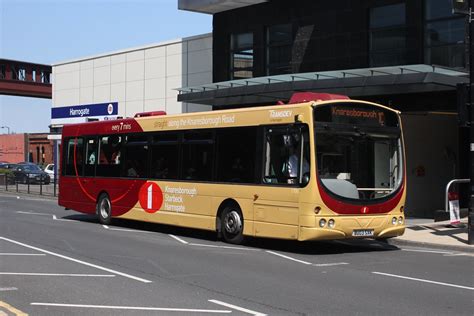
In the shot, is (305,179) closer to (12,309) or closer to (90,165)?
(12,309)

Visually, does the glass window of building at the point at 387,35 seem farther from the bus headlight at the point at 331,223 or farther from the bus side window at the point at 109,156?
the bus headlight at the point at 331,223

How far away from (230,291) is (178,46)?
2309cm

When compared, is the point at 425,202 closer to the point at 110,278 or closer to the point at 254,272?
the point at 254,272

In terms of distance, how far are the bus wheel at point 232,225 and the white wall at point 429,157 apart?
9.70 m

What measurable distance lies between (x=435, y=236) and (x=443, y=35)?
7309 mm

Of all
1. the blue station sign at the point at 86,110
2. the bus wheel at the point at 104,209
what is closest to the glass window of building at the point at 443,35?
the bus wheel at the point at 104,209

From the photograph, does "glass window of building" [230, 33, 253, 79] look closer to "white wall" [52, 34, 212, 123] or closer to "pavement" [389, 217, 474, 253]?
"white wall" [52, 34, 212, 123]

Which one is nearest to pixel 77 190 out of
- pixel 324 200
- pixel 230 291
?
pixel 324 200

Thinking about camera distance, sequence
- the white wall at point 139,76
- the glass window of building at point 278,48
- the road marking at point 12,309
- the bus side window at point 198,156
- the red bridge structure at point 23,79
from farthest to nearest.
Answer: the red bridge structure at point 23,79
the white wall at point 139,76
the glass window of building at point 278,48
the bus side window at point 198,156
the road marking at point 12,309

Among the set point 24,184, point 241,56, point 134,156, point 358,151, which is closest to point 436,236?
point 358,151

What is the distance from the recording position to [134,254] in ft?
38.0

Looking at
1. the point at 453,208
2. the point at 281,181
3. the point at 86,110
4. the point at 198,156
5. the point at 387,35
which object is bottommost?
the point at 453,208

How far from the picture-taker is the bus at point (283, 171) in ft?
38.7

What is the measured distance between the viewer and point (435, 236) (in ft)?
48.5
